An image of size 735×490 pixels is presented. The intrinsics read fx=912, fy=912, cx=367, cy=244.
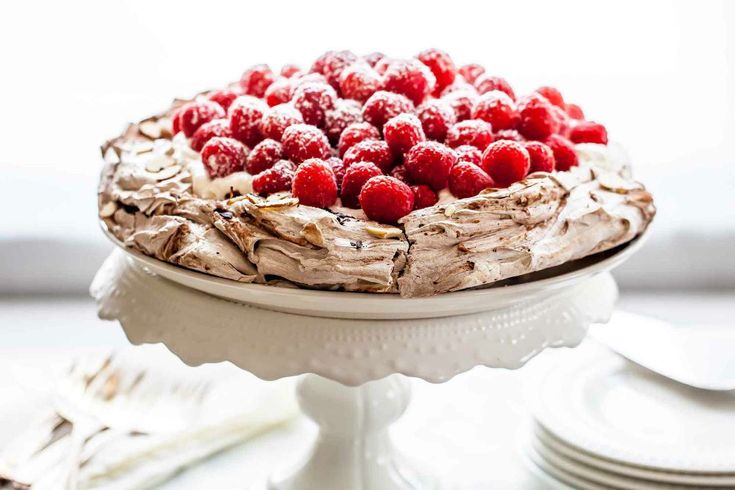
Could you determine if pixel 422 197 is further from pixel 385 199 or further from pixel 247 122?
pixel 247 122

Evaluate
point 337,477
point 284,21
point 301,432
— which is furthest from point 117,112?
point 337,477

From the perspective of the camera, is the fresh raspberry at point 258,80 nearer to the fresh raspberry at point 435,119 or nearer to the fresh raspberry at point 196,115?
the fresh raspberry at point 196,115

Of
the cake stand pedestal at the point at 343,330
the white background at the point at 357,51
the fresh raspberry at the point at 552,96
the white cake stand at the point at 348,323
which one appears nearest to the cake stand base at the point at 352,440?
the cake stand pedestal at the point at 343,330

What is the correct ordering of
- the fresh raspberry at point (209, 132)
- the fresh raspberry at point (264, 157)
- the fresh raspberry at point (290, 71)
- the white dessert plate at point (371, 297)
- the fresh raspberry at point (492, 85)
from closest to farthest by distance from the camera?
the white dessert plate at point (371, 297) < the fresh raspberry at point (264, 157) < the fresh raspberry at point (209, 132) < the fresh raspberry at point (492, 85) < the fresh raspberry at point (290, 71)

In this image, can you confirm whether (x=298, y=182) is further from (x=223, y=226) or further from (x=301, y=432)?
(x=301, y=432)

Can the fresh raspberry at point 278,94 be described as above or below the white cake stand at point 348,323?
above

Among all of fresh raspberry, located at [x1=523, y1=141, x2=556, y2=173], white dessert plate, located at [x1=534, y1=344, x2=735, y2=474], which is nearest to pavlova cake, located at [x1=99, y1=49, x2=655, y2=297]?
fresh raspberry, located at [x1=523, y1=141, x2=556, y2=173]
